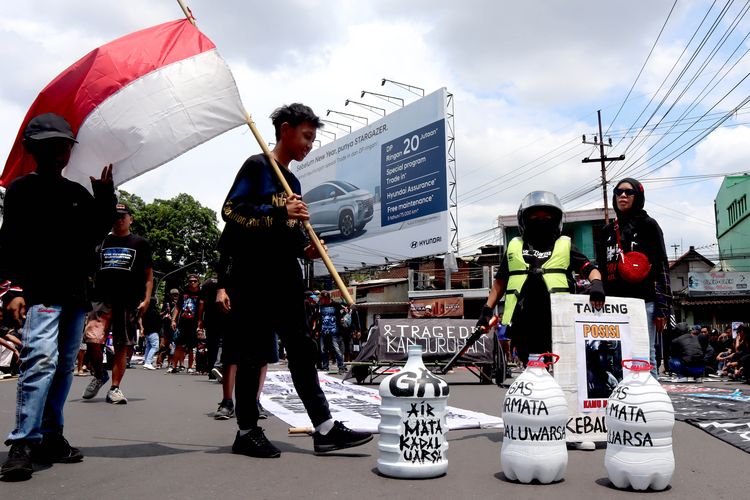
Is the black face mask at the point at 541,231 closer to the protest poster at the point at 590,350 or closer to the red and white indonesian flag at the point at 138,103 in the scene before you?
the protest poster at the point at 590,350

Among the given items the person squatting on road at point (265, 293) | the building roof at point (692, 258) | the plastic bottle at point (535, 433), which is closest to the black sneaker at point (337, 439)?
the person squatting on road at point (265, 293)

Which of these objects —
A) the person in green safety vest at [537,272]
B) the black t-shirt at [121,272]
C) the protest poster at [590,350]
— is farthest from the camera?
the black t-shirt at [121,272]

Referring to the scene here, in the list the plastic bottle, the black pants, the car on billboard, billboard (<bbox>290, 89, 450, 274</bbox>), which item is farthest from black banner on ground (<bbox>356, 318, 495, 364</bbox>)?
the car on billboard

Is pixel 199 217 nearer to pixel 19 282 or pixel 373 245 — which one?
pixel 373 245

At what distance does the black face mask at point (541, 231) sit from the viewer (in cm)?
449

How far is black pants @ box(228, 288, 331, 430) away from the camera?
3.78 metres

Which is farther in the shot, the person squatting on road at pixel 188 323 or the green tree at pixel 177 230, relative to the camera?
the green tree at pixel 177 230

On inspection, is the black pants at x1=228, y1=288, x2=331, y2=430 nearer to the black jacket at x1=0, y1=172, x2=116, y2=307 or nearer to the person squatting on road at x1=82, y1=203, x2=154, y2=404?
A: the black jacket at x1=0, y1=172, x2=116, y2=307

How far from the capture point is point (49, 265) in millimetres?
3459

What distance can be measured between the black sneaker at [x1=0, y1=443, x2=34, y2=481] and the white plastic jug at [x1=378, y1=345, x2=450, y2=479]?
165cm

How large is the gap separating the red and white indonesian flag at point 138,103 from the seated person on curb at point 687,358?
11194 mm

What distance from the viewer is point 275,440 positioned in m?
4.30

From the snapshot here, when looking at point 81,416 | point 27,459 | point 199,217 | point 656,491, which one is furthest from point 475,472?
point 199,217

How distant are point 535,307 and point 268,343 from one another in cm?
181
